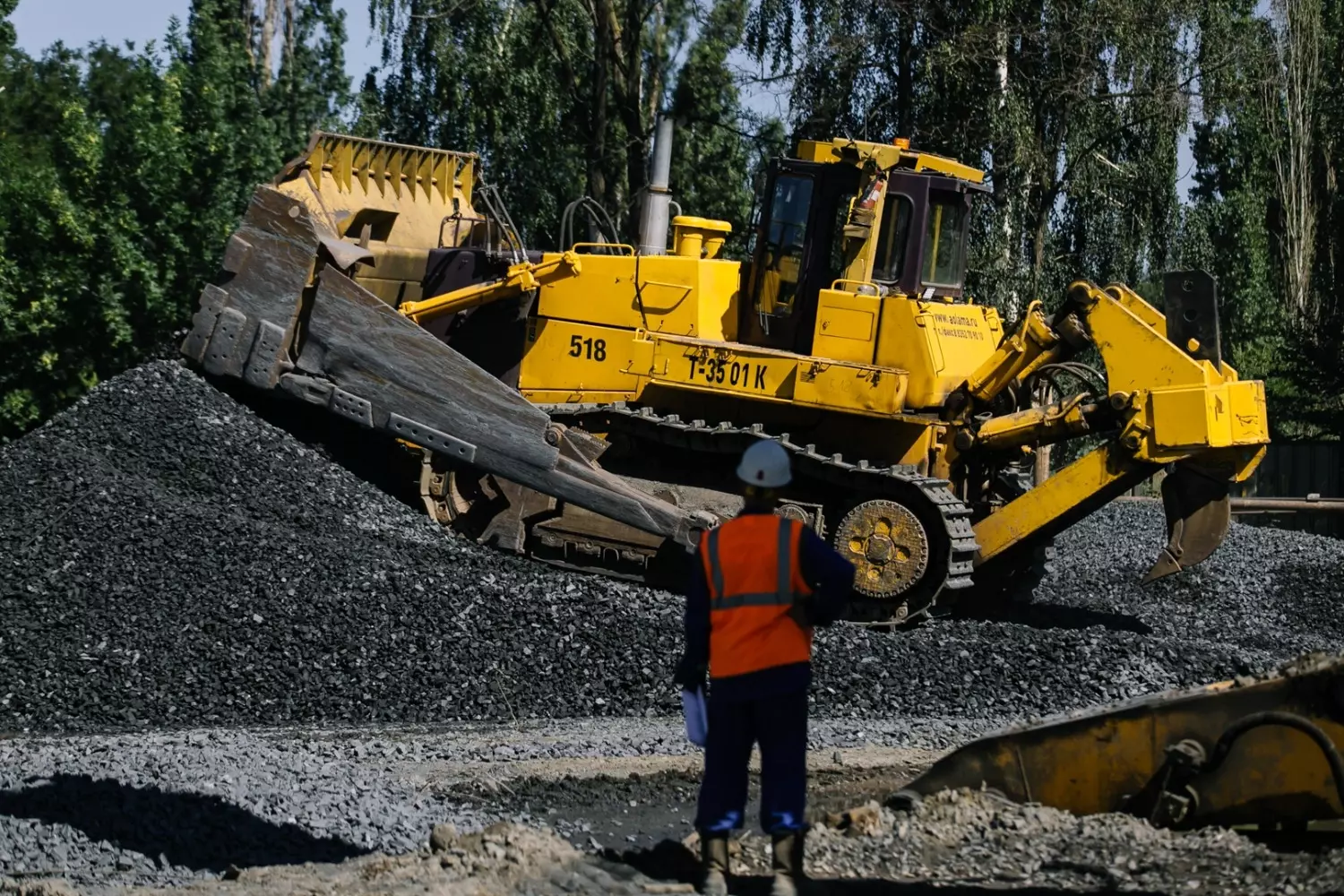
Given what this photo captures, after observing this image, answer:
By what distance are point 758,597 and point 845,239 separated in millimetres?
6906

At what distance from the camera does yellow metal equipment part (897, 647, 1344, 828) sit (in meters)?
5.29


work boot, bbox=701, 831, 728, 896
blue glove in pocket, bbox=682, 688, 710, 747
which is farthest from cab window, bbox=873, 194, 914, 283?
work boot, bbox=701, 831, 728, 896

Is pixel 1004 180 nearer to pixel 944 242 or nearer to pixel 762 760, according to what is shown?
pixel 944 242

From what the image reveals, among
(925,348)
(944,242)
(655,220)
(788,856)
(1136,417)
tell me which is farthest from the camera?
(655,220)

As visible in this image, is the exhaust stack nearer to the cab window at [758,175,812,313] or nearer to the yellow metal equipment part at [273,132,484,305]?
the cab window at [758,175,812,313]

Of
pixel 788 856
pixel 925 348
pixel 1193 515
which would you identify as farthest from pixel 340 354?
pixel 788 856

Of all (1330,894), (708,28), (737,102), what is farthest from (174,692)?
(737,102)

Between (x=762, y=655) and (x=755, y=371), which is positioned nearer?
(x=762, y=655)

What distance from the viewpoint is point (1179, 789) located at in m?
5.54

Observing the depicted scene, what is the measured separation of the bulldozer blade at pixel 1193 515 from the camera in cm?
1110

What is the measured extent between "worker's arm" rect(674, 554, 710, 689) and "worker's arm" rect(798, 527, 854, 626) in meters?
0.34

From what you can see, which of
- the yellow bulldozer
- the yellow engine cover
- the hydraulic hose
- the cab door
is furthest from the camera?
the cab door

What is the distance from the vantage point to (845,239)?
39.1ft

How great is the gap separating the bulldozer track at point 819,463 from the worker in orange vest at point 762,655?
5539 mm
